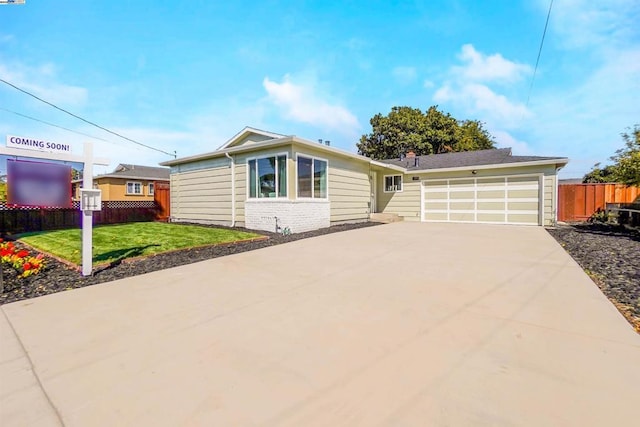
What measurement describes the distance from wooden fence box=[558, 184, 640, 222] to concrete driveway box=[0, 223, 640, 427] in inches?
507

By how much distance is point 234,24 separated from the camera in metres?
9.98

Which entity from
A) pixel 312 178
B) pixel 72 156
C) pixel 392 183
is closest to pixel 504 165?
pixel 392 183

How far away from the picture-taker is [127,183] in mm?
22391

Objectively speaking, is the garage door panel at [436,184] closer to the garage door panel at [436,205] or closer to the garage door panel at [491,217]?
the garage door panel at [436,205]

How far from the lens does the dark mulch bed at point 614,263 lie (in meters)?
3.64

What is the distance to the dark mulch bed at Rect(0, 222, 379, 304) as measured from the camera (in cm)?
447

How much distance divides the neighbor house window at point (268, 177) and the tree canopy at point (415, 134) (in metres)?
21.1

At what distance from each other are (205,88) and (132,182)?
13.2m

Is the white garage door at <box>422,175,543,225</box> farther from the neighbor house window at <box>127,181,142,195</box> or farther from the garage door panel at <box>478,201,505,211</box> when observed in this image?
the neighbor house window at <box>127,181,142,195</box>

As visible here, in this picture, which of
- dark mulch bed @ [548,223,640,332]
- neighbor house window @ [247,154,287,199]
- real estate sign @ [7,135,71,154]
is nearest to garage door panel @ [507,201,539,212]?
dark mulch bed @ [548,223,640,332]

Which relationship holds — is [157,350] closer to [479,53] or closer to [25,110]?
[479,53]

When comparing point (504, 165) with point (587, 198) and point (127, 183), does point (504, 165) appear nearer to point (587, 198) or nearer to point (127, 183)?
point (587, 198)

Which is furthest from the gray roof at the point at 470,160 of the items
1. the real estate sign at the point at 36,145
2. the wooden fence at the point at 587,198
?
the real estate sign at the point at 36,145

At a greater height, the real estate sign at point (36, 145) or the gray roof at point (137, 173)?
the gray roof at point (137, 173)
